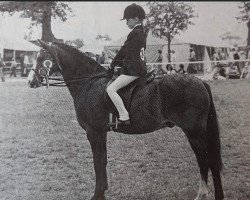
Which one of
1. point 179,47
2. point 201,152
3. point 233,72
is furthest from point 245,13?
point 233,72

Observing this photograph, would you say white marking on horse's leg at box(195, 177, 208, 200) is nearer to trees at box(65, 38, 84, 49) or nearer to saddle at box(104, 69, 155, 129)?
saddle at box(104, 69, 155, 129)

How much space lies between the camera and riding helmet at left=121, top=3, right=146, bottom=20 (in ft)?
9.36

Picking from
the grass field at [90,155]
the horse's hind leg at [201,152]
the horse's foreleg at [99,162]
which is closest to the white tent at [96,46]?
the horse's foreleg at [99,162]

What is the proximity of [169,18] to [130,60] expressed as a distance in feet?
1.61

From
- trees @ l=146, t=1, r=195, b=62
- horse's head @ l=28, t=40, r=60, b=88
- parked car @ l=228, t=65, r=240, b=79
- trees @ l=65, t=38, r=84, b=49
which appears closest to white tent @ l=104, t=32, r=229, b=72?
trees @ l=146, t=1, r=195, b=62

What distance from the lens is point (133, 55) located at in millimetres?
3068

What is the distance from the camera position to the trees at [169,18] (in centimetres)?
274

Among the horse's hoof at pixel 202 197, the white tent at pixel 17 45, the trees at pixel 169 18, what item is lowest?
the horse's hoof at pixel 202 197

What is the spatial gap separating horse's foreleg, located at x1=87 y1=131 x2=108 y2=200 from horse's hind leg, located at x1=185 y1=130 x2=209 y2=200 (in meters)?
0.64

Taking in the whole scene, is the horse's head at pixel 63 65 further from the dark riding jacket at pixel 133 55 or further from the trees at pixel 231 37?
the trees at pixel 231 37

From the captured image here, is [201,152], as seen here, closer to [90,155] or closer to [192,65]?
[192,65]

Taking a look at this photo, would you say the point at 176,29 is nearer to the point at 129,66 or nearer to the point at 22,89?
the point at 129,66

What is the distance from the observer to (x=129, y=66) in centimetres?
310

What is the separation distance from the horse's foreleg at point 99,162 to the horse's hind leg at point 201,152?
2.09ft
